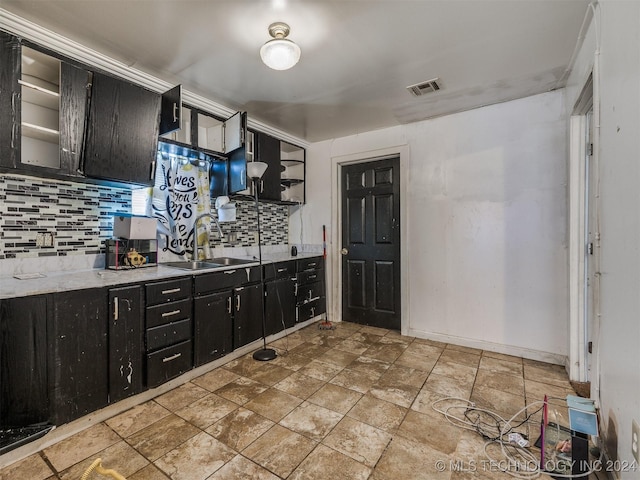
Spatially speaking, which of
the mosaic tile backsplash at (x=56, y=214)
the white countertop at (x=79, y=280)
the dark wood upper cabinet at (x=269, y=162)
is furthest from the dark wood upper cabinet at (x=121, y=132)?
the dark wood upper cabinet at (x=269, y=162)

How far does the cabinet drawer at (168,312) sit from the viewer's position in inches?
80.5

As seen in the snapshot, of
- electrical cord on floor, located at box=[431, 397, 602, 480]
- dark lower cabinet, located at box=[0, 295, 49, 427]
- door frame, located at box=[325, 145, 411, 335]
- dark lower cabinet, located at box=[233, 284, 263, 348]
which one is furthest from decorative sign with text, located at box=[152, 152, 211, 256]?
electrical cord on floor, located at box=[431, 397, 602, 480]

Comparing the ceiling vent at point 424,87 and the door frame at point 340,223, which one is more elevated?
the ceiling vent at point 424,87

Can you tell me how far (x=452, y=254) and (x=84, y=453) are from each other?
3.27 meters

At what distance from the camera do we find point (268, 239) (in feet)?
13.1

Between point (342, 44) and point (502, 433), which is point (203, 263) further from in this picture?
point (502, 433)

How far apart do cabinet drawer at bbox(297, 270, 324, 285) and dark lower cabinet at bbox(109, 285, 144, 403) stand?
184 cm

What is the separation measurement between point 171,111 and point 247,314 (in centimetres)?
186

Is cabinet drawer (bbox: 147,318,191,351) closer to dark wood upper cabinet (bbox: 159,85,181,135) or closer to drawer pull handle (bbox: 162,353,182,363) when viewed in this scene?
drawer pull handle (bbox: 162,353,182,363)

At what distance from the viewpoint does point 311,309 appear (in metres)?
3.72

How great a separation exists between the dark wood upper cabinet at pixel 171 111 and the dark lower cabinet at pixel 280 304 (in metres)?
1.66

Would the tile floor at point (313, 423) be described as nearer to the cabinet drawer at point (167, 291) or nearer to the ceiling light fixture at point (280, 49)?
the cabinet drawer at point (167, 291)

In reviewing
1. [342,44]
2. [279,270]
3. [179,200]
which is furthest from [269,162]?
[342,44]

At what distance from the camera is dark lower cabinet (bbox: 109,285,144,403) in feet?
6.07
